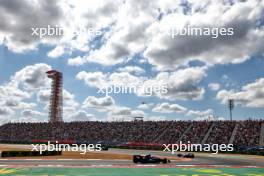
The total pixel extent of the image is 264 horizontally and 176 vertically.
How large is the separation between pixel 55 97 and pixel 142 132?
150 feet

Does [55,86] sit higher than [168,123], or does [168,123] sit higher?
[55,86]

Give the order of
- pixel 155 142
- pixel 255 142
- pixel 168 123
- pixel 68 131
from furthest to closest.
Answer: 1. pixel 68 131
2. pixel 168 123
3. pixel 155 142
4. pixel 255 142

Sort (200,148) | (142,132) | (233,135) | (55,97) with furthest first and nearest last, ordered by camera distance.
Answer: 1. (55,97)
2. (142,132)
3. (233,135)
4. (200,148)

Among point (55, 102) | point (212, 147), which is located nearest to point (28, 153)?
point (212, 147)

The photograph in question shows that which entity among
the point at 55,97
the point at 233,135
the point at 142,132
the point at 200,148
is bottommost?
the point at 200,148

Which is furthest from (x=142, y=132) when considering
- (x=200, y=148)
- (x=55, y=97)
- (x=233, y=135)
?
(x=55, y=97)

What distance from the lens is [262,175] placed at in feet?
86.1

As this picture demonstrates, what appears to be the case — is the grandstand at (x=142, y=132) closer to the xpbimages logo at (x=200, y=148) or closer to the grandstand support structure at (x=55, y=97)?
the xpbimages logo at (x=200, y=148)

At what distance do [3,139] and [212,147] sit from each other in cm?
6276

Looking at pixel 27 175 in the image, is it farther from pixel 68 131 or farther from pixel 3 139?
pixel 3 139

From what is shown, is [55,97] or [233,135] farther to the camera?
[55,97]

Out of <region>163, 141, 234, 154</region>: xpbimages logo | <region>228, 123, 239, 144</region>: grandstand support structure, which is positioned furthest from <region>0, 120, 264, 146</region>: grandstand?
<region>163, 141, 234, 154</region>: xpbimages logo

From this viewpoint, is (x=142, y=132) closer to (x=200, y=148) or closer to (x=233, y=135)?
(x=200, y=148)

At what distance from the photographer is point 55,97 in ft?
381
